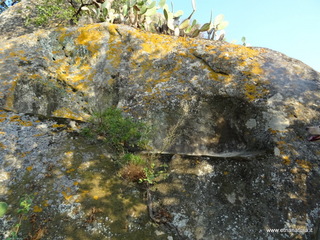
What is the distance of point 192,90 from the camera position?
16.2 ft

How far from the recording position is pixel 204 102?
479 cm

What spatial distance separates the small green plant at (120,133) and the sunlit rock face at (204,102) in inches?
15.9

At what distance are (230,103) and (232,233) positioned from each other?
2.52m

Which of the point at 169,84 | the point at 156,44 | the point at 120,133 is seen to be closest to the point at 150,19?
the point at 156,44

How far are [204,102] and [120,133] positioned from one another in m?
1.87

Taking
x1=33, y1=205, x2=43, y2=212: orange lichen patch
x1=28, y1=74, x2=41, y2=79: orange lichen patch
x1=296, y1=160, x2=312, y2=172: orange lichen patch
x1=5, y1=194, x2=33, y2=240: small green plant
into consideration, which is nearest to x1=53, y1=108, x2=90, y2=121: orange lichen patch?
x1=28, y1=74, x2=41, y2=79: orange lichen patch

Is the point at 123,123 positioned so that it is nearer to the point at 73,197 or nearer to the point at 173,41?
the point at 73,197

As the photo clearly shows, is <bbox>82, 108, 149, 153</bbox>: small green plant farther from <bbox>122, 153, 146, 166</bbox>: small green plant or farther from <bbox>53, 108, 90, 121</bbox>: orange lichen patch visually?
<bbox>53, 108, 90, 121</bbox>: orange lichen patch

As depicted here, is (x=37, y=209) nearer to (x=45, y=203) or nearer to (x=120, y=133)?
(x=45, y=203)

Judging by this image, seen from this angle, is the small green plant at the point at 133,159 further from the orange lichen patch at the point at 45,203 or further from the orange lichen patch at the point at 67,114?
the orange lichen patch at the point at 67,114

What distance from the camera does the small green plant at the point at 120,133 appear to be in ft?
13.6

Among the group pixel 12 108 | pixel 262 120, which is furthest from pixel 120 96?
pixel 262 120

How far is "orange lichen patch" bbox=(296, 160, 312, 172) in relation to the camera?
3.46 meters

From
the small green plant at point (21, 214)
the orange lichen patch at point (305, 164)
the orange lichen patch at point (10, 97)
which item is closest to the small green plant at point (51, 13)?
the orange lichen patch at point (10, 97)
